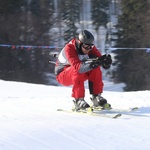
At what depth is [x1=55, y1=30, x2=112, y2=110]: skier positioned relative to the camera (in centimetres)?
492

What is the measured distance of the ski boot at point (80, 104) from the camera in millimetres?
5118

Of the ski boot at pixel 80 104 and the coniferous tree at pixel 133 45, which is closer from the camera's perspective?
the ski boot at pixel 80 104

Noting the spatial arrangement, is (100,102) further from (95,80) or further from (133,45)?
(133,45)

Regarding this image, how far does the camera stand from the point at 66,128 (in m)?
4.23

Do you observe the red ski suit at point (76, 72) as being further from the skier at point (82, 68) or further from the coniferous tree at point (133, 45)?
the coniferous tree at point (133, 45)

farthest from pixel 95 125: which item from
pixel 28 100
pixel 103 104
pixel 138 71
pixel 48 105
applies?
pixel 138 71

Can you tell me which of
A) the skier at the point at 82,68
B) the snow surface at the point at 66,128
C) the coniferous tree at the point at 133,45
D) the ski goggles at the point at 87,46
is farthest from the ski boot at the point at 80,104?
the coniferous tree at the point at 133,45

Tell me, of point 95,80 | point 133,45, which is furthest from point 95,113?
point 133,45

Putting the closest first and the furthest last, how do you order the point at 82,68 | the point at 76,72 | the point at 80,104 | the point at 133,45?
1. the point at 82,68
2. the point at 76,72
3. the point at 80,104
4. the point at 133,45

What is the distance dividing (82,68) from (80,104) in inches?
19.7

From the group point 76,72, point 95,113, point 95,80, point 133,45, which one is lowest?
point 133,45

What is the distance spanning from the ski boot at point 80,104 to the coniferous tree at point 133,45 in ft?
69.9

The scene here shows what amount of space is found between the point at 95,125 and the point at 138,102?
65.1 inches

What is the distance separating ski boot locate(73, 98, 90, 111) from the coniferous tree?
21.3 metres
